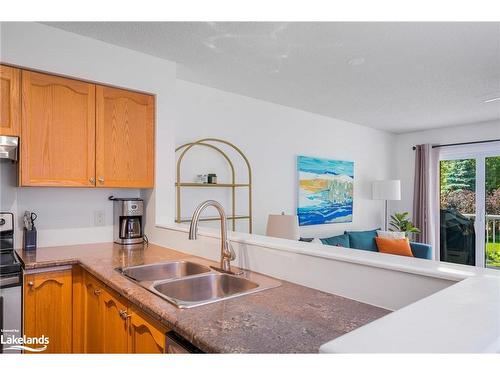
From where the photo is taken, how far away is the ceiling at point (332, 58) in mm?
2184

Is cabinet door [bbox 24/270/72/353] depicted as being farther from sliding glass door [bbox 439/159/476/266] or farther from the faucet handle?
sliding glass door [bbox 439/159/476/266]

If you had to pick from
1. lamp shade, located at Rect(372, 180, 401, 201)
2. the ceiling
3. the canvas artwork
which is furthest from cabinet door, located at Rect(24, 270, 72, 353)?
lamp shade, located at Rect(372, 180, 401, 201)

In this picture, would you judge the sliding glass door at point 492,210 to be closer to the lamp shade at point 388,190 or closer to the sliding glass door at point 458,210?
the sliding glass door at point 458,210

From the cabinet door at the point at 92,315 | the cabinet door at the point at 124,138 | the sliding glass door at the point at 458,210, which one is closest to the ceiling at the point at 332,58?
the cabinet door at the point at 124,138

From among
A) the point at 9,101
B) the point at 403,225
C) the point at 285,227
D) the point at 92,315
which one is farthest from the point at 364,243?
the point at 9,101

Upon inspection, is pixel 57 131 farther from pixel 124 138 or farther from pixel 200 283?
pixel 200 283

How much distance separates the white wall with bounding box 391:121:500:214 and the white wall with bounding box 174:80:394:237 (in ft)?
2.25

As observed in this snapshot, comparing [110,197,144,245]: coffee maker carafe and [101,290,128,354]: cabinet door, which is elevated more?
[110,197,144,245]: coffee maker carafe

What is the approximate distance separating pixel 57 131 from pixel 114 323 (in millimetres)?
1368

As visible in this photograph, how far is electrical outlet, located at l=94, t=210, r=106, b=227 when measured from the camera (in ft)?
8.75

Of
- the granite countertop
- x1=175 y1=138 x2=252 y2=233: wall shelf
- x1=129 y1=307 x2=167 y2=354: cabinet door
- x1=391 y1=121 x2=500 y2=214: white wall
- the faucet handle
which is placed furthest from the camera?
x1=391 y1=121 x2=500 y2=214: white wall

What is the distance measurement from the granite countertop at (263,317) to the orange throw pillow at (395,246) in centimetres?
309

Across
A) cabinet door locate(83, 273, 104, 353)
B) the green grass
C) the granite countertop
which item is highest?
the granite countertop
